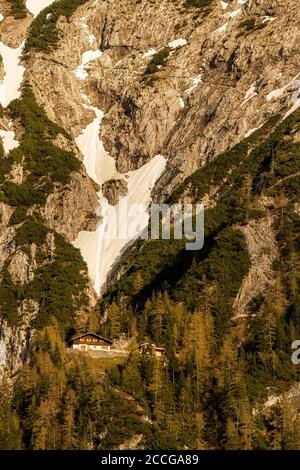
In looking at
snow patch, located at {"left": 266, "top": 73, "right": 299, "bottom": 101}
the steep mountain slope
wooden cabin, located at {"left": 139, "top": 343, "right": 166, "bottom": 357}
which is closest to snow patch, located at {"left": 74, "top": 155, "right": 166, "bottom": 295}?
the steep mountain slope

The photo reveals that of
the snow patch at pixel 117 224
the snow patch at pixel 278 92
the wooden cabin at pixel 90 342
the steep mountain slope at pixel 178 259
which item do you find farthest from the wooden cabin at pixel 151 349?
the snow patch at pixel 278 92

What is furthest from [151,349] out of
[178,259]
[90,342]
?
[178,259]

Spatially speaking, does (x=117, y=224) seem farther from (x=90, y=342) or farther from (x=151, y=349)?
(x=151, y=349)

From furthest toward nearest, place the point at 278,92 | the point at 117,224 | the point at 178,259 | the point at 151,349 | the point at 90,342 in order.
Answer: the point at 117,224, the point at 278,92, the point at 178,259, the point at 90,342, the point at 151,349

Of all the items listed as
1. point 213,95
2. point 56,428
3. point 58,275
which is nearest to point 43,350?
point 56,428

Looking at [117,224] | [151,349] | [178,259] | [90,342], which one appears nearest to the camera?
[151,349]
